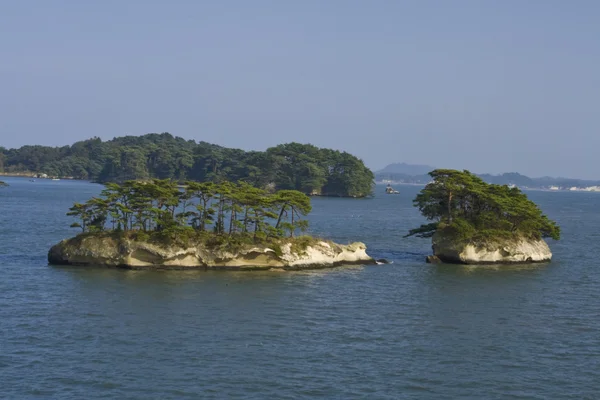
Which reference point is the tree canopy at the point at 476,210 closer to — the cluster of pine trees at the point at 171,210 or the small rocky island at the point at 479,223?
the small rocky island at the point at 479,223

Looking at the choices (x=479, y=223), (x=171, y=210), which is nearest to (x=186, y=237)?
(x=171, y=210)

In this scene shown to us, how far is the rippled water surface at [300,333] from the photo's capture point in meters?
26.8

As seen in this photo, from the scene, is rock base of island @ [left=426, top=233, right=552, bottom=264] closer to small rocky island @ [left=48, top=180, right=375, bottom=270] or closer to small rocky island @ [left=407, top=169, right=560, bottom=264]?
small rocky island @ [left=407, top=169, right=560, bottom=264]

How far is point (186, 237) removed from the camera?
1996 inches

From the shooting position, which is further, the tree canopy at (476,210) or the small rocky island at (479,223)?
the tree canopy at (476,210)

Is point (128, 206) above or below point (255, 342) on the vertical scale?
above

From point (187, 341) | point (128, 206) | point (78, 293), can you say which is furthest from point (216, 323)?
point (128, 206)

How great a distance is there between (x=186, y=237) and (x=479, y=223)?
23.1 meters

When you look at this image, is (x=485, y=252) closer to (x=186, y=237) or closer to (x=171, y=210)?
(x=186, y=237)

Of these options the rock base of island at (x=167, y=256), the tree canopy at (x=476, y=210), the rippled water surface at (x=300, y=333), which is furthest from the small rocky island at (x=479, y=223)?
the rock base of island at (x=167, y=256)

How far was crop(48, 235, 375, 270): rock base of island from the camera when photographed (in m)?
50.0

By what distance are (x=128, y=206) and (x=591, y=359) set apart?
33296 millimetres

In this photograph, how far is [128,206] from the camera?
173 ft

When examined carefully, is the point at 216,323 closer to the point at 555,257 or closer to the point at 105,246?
the point at 105,246
